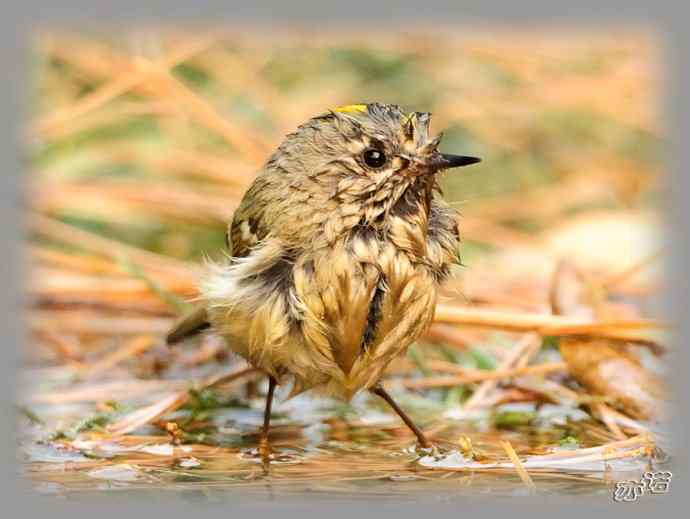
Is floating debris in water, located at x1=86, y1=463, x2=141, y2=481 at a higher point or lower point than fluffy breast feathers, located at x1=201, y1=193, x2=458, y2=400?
lower

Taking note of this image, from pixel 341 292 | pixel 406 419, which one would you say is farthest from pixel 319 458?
pixel 341 292

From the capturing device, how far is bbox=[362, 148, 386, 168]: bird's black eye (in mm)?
3586

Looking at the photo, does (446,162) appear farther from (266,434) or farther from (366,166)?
(266,434)

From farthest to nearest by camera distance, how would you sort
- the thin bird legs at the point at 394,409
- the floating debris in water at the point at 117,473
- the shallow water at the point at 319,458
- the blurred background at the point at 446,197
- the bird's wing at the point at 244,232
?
the blurred background at the point at 446,197, the thin bird legs at the point at 394,409, the bird's wing at the point at 244,232, the floating debris in water at the point at 117,473, the shallow water at the point at 319,458

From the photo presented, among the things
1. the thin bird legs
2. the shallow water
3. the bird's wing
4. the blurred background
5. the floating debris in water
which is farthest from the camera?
the blurred background

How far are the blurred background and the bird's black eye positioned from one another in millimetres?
514

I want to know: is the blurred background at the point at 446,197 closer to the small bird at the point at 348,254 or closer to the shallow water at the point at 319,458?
the shallow water at the point at 319,458

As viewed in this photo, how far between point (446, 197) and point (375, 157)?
3.18 m

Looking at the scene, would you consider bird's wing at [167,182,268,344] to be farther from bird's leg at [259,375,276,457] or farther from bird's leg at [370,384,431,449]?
bird's leg at [370,384,431,449]

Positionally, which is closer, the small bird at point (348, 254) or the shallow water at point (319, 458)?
the shallow water at point (319, 458)

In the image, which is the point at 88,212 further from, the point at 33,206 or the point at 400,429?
the point at 400,429

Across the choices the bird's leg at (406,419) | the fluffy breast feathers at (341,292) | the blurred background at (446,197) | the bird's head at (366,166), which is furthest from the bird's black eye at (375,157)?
the bird's leg at (406,419)

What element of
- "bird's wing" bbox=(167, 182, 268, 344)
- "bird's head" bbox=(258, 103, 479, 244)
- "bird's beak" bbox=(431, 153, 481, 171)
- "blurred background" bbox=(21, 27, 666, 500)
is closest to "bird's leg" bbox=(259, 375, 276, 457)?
"blurred background" bbox=(21, 27, 666, 500)

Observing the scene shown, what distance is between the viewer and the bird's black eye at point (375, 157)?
11.8 ft
